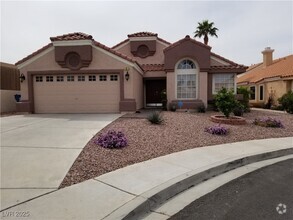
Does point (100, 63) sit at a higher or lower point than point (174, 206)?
higher

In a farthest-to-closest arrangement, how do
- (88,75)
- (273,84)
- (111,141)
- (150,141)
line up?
(273,84)
(88,75)
(150,141)
(111,141)

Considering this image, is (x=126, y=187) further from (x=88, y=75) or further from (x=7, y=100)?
(x=7, y=100)

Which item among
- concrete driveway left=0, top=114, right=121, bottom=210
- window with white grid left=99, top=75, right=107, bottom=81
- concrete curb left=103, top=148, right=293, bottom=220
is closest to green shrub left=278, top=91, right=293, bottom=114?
concrete curb left=103, top=148, right=293, bottom=220

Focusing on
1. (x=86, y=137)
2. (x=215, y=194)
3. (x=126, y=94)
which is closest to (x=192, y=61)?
(x=126, y=94)

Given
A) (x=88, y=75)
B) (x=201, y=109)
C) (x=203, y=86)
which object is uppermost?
(x=88, y=75)

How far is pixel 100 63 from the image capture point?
14938 mm

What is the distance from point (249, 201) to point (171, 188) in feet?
4.56

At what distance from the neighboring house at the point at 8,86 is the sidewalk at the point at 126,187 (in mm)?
15807

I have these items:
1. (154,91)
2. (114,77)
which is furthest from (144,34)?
(114,77)

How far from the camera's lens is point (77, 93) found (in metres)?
15.4

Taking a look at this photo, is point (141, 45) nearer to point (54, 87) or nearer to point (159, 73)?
point (159, 73)

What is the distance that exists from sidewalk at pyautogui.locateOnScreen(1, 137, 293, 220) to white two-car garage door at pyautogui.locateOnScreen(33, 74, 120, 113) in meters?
9.06

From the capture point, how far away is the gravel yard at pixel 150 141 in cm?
551

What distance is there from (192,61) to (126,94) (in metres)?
5.67
